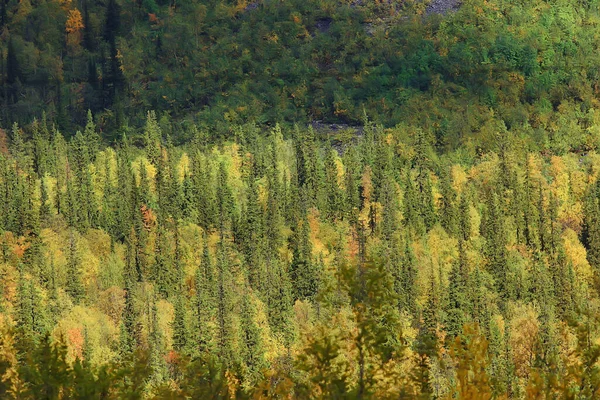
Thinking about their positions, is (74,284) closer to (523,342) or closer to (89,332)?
(89,332)

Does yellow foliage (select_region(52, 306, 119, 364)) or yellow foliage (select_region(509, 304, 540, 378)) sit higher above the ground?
yellow foliage (select_region(52, 306, 119, 364))

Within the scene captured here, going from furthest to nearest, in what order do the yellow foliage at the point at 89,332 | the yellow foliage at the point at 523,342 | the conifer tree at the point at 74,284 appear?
1. the conifer tree at the point at 74,284
2. the yellow foliage at the point at 523,342
3. the yellow foliage at the point at 89,332

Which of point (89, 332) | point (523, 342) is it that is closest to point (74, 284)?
point (89, 332)

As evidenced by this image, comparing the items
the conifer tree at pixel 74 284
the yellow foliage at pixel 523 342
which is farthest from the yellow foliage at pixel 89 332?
the yellow foliage at pixel 523 342

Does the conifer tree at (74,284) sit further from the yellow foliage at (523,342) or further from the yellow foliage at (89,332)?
the yellow foliage at (523,342)

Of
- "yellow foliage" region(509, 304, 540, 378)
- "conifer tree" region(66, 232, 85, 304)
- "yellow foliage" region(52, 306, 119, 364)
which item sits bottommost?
"yellow foliage" region(509, 304, 540, 378)

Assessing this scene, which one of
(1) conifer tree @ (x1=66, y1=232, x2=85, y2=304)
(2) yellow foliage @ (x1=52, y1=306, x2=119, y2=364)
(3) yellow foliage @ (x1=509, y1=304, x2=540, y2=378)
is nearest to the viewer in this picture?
(2) yellow foliage @ (x1=52, y1=306, x2=119, y2=364)

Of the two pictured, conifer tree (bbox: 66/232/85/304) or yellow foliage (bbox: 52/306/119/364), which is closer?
yellow foliage (bbox: 52/306/119/364)

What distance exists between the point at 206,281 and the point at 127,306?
1736 centimetres

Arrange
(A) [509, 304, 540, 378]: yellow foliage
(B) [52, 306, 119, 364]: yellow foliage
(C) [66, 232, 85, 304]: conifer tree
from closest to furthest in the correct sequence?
(B) [52, 306, 119, 364]: yellow foliage → (A) [509, 304, 540, 378]: yellow foliage → (C) [66, 232, 85, 304]: conifer tree

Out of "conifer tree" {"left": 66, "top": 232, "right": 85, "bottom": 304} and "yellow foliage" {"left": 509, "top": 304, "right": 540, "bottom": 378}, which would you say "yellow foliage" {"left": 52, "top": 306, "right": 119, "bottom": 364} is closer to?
"conifer tree" {"left": 66, "top": 232, "right": 85, "bottom": 304}

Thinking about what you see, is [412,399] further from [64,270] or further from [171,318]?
[64,270]

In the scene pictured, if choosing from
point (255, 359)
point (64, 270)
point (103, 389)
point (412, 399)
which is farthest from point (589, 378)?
point (64, 270)

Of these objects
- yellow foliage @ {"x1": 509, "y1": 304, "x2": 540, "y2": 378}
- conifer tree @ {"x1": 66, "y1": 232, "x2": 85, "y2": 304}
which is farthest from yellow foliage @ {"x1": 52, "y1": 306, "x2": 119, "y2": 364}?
yellow foliage @ {"x1": 509, "y1": 304, "x2": 540, "y2": 378}
